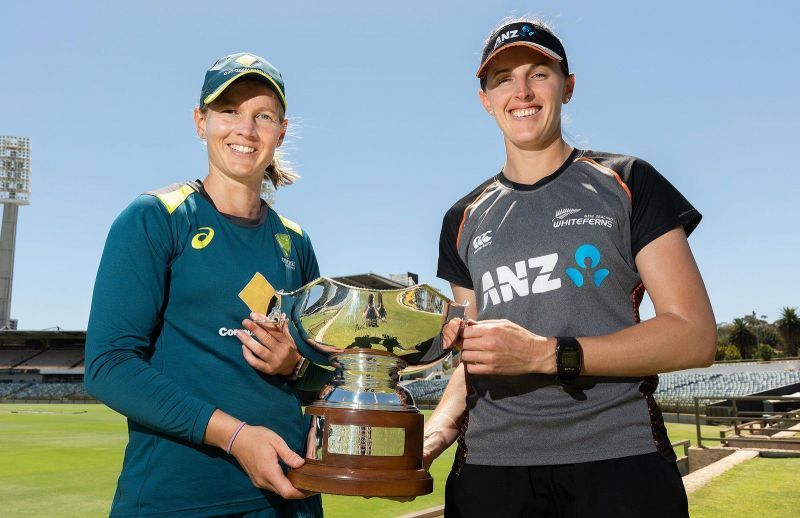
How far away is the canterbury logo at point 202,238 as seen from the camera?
1.95 metres

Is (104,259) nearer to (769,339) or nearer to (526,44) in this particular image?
(526,44)

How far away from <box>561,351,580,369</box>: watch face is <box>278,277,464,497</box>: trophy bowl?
29cm

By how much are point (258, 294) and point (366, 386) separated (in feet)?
1.47

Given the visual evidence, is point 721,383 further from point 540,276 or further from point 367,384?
point 367,384

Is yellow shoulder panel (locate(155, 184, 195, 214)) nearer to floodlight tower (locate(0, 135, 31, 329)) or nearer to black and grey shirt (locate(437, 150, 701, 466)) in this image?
black and grey shirt (locate(437, 150, 701, 466))

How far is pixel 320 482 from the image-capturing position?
1.65 m

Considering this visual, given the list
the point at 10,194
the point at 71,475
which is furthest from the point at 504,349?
the point at 10,194

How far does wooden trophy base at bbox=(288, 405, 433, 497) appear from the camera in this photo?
1.64 metres

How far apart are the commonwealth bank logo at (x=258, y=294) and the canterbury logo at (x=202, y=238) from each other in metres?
0.17

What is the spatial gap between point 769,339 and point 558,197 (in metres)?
99.1

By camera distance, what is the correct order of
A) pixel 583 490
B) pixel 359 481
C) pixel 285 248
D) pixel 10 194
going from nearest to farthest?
1. pixel 359 481
2. pixel 583 490
3. pixel 285 248
4. pixel 10 194

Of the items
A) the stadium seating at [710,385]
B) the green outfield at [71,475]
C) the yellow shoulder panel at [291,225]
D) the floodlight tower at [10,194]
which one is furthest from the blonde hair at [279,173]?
the floodlight tower at [10,194]

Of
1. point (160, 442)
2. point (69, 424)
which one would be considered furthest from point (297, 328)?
point (69, 424)

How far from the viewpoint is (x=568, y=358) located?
68.4 inches
